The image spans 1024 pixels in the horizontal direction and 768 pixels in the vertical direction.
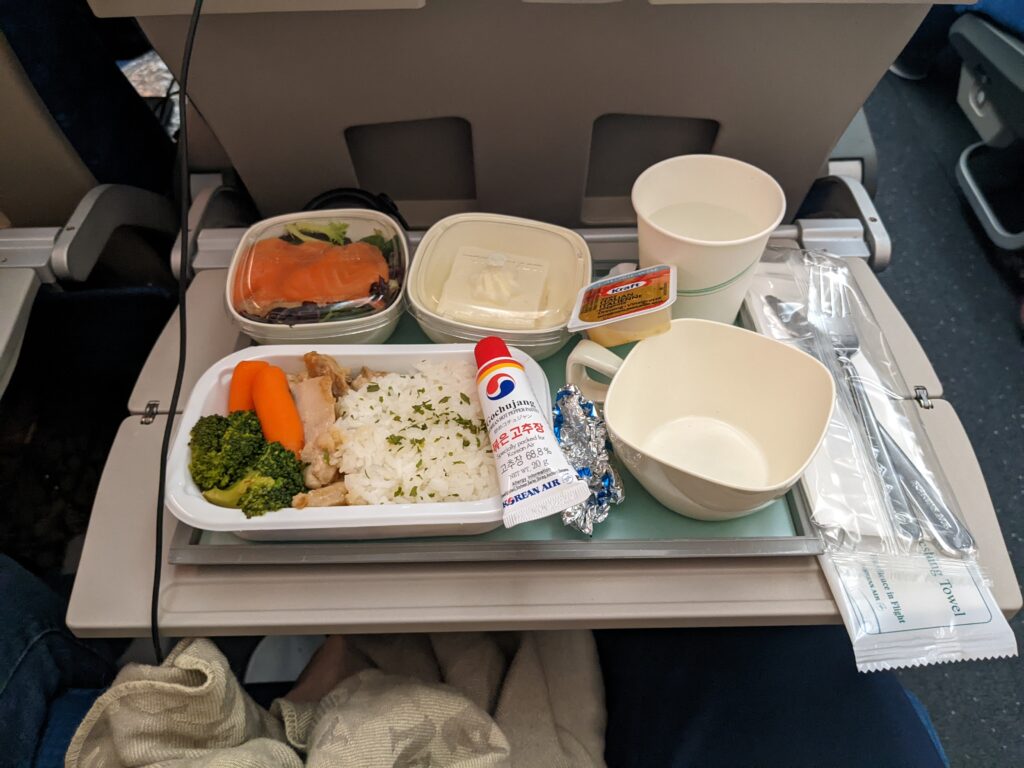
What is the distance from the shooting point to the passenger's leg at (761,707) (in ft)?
2.67

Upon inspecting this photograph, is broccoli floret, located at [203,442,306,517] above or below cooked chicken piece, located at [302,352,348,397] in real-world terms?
below

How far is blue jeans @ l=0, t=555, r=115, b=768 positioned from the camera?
29.0 inches

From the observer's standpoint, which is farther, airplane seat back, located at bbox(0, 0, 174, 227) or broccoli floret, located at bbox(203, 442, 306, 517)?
airplane seat back, located at bbox(0, 0, 174, 227)

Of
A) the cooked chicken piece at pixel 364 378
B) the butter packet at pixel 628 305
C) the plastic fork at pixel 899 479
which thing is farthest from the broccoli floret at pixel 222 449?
the plastic fork at pixel 899 479

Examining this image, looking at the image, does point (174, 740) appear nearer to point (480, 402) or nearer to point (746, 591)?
point (480, 402)

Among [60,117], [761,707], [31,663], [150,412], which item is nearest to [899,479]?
[761,707]

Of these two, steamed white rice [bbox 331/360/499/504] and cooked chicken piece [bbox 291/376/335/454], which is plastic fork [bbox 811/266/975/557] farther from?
cooked chicken piece [bbox 291/376/335/454]

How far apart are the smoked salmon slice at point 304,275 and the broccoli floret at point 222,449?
18cm

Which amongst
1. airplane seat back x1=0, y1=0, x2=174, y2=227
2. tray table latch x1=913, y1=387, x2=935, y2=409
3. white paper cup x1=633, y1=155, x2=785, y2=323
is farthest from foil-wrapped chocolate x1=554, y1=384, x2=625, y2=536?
airplane seat back x1=0, y1=0, x2=174, y2=227

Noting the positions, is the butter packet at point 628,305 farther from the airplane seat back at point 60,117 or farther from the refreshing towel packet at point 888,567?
the airplane seat back at point 60,117

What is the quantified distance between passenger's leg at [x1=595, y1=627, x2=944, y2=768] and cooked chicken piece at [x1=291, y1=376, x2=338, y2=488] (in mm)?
551

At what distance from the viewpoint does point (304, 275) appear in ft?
2.89

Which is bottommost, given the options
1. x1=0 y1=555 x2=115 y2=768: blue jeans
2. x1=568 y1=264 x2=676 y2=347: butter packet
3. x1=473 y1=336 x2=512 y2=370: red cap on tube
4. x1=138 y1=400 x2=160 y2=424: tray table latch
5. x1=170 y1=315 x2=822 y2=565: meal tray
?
x1=0 y1=555 x2=115 y2=768: blue jeans

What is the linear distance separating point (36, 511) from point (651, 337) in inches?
46.8
